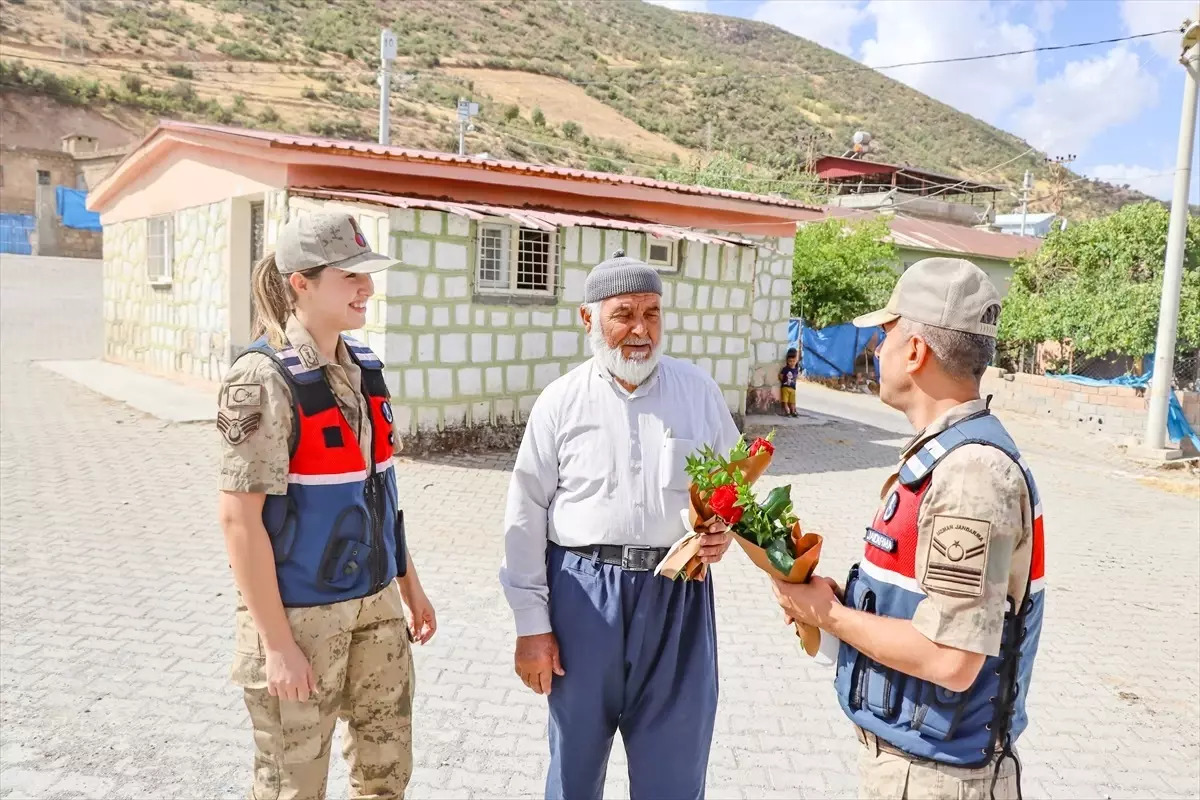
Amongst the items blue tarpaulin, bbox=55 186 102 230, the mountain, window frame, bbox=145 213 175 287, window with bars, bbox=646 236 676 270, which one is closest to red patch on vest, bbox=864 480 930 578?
window with bars, bbox=646 236 676 270

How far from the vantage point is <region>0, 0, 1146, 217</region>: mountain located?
41812 mm

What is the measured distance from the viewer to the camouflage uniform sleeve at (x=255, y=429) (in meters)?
2.19

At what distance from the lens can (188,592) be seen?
544cm

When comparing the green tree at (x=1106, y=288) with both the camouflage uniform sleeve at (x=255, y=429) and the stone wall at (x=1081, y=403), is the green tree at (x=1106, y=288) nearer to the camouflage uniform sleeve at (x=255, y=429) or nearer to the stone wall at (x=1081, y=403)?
the stone wall at (x=1081, y=403)

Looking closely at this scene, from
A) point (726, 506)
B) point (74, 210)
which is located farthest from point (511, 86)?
point (726, 506)

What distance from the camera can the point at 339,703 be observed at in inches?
97.8

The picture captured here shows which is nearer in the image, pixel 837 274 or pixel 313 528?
pixel 313 528

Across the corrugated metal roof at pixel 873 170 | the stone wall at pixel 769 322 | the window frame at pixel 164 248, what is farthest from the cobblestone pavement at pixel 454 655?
the corrugated metal roof at pixel 873 170

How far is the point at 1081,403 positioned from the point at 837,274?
608cm

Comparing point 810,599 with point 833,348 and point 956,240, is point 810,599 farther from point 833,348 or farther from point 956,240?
point 956,240

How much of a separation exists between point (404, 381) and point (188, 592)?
438 cm

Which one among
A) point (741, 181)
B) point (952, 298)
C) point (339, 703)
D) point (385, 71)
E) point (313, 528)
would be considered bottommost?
point (339, 703)

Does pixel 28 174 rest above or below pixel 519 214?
above

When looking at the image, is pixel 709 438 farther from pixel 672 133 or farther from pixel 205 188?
A: pixel 672 133
